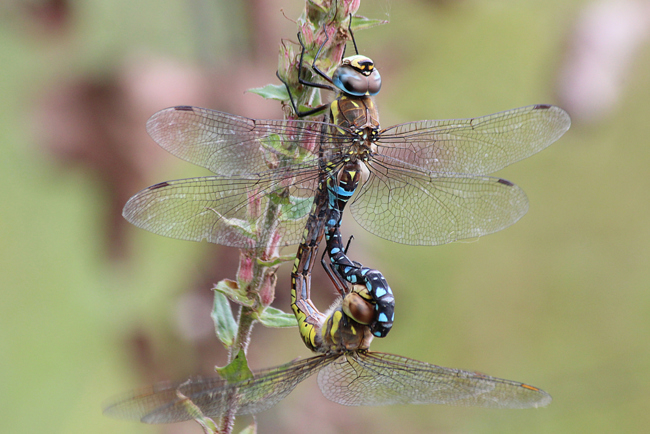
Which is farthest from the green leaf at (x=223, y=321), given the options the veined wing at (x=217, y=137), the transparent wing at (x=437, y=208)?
the transparent wing at (x=437, y=208)

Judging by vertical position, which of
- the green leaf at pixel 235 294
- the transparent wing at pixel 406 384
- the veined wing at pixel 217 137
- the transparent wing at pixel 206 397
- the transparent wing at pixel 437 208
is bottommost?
the transparent wing at pixel 206 397

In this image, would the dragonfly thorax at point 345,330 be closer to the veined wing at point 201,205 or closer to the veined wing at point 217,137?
the veined wing at point 201,205

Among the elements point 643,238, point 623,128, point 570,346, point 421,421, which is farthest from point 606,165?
point 421,421

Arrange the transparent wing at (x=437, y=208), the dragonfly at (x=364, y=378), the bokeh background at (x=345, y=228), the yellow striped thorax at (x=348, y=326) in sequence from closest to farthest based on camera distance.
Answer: the dragonfly at (x=364, y=378)
the yellow striped thorax at (x=348, y=326)
the transparent wing at (x=437, y=208)
the bokeh background at (x=345, y=228)

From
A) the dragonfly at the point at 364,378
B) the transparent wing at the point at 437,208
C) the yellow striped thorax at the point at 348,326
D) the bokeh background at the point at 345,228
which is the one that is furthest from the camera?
the bokeh background at the point at 345,228

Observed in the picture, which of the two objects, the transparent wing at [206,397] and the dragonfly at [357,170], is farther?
the dragonfly at [357,170]

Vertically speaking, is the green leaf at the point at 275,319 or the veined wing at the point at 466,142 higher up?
the veined wing at the point at 466,142

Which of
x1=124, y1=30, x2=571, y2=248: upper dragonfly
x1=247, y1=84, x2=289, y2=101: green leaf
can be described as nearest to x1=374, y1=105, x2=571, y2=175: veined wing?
x1=124, y1=30, x2=571, y2=248: upper dragonfly
